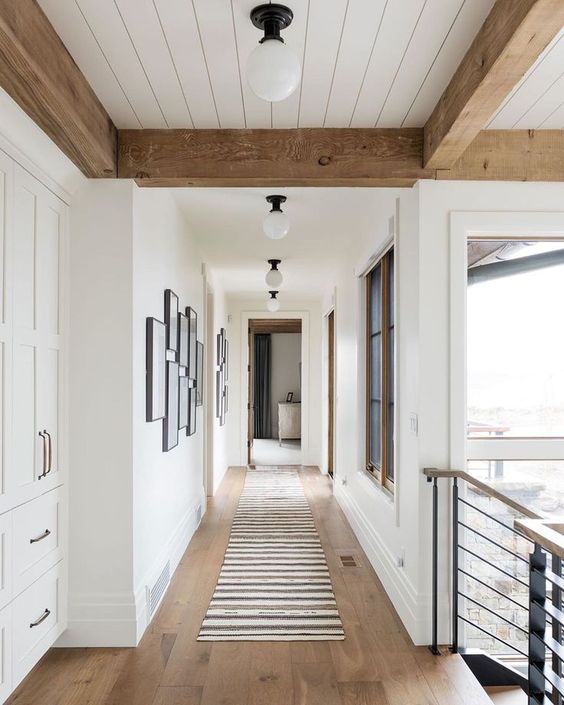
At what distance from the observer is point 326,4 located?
1.87 m

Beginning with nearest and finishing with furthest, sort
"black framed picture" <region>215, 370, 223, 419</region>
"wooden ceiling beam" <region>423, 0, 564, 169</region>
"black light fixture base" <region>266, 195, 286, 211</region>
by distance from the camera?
"wooden ceiling beam" <region>423, 0, 564, 169</region> → "black light fixture base" <region>266, 195, 286, 211</region> → "black framed picture" <region>215, 370, 223, 419</region>

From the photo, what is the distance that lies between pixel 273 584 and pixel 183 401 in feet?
4.43

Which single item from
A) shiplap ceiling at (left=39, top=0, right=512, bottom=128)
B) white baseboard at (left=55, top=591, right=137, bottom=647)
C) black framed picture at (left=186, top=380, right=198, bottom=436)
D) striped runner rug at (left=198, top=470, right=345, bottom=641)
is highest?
shiplap ceiling at (left=39, top=0, right=512, bottom=128)

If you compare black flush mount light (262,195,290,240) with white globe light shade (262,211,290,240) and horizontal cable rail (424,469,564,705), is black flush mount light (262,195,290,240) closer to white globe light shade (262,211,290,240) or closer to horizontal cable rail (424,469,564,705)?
white globe light shade (262,211,290,240)

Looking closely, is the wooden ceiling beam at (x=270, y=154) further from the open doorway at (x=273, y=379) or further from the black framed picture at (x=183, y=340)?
the open doorway at (x=273, y=379)

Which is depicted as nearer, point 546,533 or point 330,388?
point 546,533

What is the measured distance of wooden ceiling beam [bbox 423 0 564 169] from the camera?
1.69 meters

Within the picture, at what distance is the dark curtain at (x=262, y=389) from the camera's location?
515 inches

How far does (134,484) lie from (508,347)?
78.1 inches

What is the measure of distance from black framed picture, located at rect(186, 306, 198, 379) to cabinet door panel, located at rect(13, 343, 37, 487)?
2018mm

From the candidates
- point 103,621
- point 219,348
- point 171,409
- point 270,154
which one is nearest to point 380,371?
point 171,409

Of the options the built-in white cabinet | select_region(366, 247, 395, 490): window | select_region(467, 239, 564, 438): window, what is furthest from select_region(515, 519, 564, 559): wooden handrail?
select_region(366, 247, 395, 490): window

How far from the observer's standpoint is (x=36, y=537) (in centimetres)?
248

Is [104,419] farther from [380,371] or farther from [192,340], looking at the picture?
[380,371]
